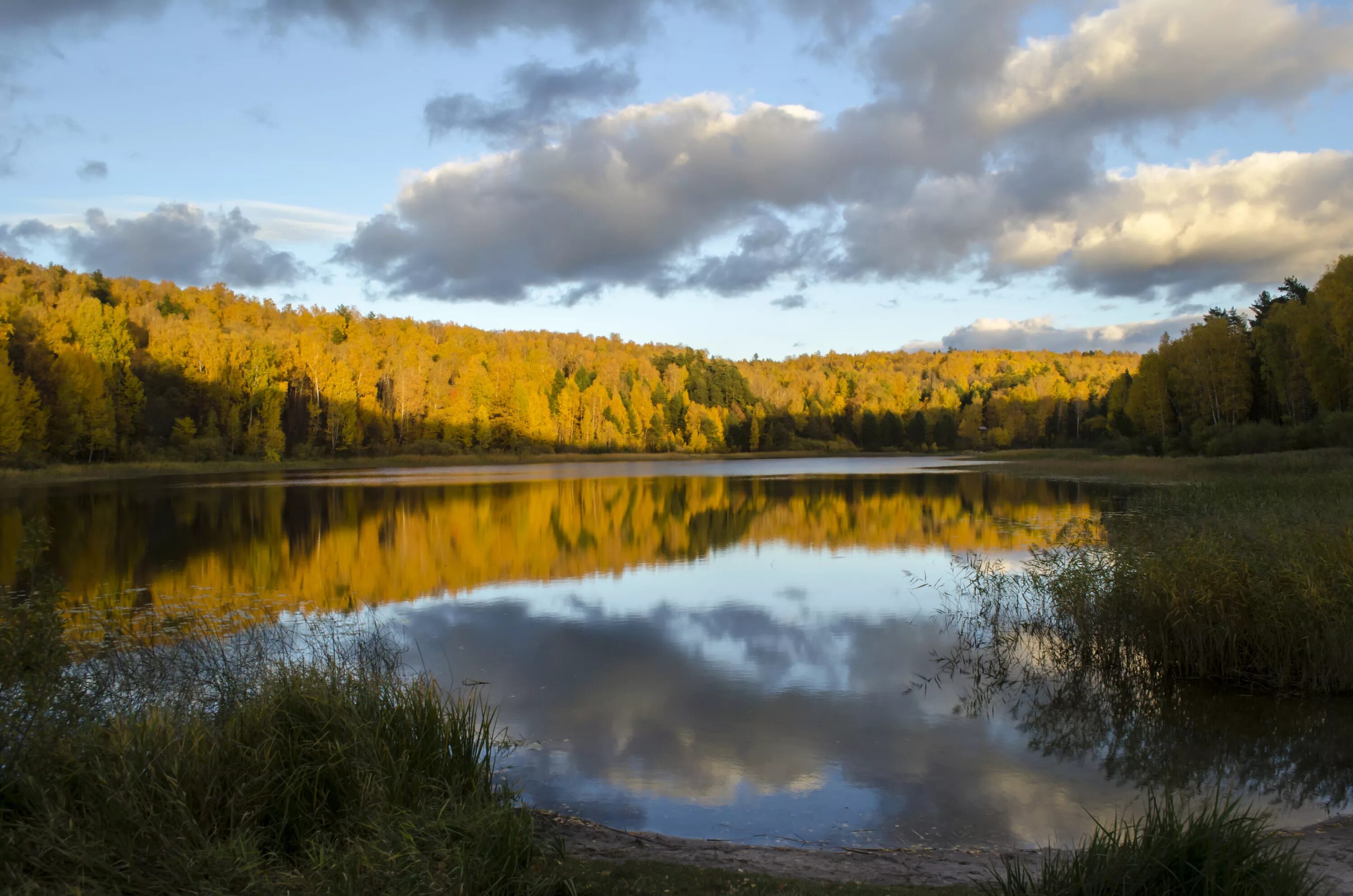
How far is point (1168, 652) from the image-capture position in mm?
9055

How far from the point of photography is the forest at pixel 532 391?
4747 centimetres

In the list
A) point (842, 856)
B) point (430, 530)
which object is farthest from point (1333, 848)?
point (430, 530)

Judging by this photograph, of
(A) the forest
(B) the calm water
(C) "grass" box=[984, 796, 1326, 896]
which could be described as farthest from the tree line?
(C) "grass" box=[984, 796, 1326, 896]

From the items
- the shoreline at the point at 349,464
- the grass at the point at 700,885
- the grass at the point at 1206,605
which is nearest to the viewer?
the grass at the point at 700,885

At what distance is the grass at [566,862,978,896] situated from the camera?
436 cm

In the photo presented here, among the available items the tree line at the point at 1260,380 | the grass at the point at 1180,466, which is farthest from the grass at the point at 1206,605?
the tree line at the point at 1260,380

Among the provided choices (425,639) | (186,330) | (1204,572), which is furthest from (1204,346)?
(186,330)

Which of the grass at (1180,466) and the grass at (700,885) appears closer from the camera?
the grass at (700,885)

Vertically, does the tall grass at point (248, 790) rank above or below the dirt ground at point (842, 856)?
above

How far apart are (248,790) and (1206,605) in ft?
29.4

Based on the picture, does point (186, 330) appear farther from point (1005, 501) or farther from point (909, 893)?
point (909, 893)

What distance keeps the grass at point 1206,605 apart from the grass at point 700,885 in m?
5.83

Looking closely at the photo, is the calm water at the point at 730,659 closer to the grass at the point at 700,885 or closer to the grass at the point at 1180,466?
the grass at the point at 700,885

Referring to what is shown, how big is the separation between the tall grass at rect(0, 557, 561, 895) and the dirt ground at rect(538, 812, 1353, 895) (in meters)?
0.71
